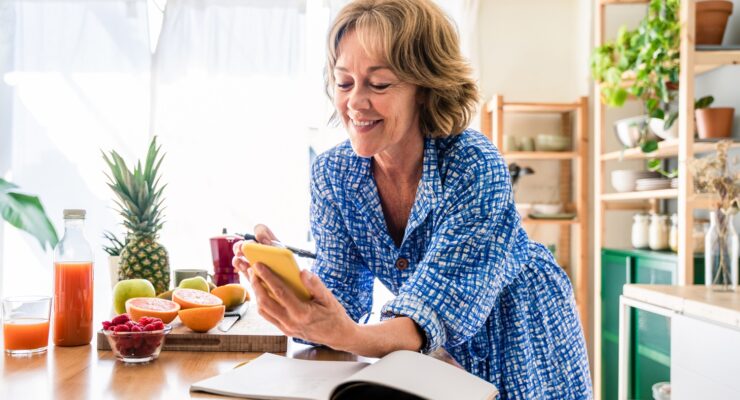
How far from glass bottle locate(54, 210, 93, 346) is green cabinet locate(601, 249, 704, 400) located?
2.09m

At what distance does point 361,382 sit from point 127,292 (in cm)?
79

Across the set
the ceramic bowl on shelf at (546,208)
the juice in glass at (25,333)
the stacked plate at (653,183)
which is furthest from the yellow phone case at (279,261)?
the ceramic bowl on shelf at (546,208)

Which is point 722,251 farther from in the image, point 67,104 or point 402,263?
point 67,104

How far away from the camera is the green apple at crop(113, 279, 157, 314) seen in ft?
4.79

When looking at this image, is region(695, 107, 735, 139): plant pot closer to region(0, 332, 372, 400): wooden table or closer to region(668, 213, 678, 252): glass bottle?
region(668, 213, 678, 252): glass bottle

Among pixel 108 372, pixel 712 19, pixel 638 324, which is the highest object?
pixel 712 19

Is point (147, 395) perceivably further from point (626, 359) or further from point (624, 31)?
point (624, 31)

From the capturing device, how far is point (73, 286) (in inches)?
52.7

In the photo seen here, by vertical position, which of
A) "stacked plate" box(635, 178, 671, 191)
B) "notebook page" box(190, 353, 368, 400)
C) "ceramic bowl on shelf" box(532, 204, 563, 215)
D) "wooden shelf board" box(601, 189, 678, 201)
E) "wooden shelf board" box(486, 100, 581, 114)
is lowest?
"notebook page" box(190, 353, 368, 400)

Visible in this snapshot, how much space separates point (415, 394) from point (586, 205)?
3793 millimetres

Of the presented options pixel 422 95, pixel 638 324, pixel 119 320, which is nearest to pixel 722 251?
pixel 638 324

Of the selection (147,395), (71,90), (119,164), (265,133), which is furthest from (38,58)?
(147,395)

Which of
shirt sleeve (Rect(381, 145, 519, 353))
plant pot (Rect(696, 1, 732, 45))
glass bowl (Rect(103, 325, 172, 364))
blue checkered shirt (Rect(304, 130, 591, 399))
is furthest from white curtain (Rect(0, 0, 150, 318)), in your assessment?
shirt sleeve (Rect(381, 145, 519, 353))

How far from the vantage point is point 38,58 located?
14.6ft
